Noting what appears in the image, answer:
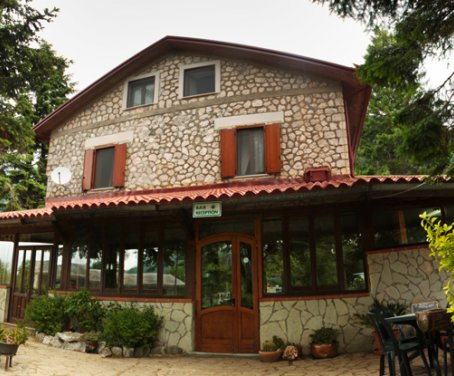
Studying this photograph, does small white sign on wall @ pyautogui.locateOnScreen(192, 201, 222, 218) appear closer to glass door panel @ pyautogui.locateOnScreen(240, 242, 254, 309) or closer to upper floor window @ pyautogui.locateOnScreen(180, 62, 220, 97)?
glass door panel @ pyautogui.locateOnScreen(240, 242, 254, 309)

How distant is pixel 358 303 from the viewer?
8023 mm

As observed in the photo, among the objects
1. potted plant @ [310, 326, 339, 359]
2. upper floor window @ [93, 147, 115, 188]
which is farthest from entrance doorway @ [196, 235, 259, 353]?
upper floor window @ [93, 147, 115, 188]

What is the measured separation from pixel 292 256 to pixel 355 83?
458 centimetres

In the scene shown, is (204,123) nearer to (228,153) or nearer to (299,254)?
(228,153)

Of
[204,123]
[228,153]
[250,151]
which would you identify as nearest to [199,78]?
[204,123]

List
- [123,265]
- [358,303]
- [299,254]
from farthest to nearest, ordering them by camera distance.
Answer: [123,265], [299,254], [358,303]

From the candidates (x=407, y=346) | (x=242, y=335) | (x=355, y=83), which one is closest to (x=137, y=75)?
(x=355, y=83)

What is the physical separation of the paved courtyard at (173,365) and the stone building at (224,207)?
709mm

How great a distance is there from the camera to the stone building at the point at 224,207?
8.01 metres

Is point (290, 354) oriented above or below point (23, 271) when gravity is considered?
below

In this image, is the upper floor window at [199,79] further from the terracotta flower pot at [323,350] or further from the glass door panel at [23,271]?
the glass door panel at [23,271]

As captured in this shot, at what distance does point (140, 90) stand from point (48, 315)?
680cm

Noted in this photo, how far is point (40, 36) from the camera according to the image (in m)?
9.13

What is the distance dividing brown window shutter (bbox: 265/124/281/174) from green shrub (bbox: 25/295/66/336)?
243 inches
